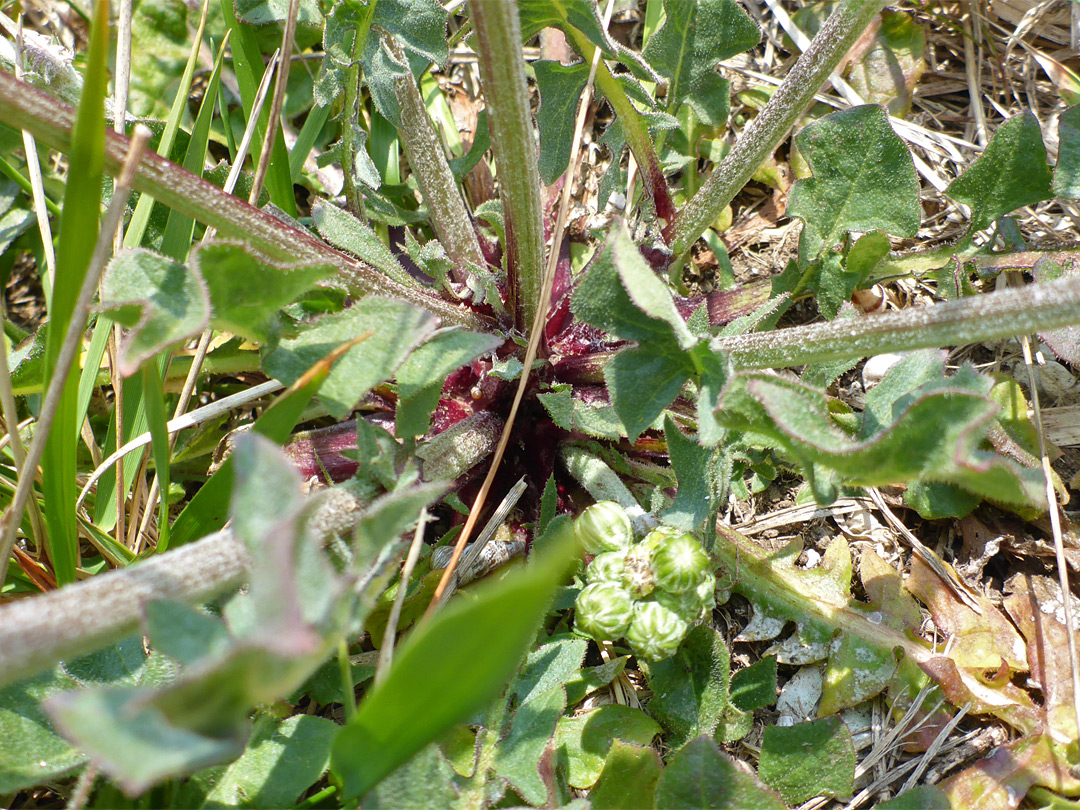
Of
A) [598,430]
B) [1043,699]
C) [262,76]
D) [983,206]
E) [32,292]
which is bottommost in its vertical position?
[1043,699]

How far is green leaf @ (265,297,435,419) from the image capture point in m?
1.70

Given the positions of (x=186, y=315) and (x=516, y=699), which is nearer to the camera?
(x=186, y=315)

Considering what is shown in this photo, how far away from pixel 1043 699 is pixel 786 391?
152 cm

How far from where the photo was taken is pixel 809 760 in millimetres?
2102

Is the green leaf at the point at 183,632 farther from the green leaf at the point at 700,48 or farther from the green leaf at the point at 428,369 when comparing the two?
the green leaf at the point at 700,48

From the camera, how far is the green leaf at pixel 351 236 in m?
2.49

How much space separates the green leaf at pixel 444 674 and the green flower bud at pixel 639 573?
31.0 inches

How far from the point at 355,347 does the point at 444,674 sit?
2.59ft

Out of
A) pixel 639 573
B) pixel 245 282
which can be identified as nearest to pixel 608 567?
pixel 639 573

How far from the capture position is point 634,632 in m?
2.07

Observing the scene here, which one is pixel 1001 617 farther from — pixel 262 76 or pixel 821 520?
pixel 262 76

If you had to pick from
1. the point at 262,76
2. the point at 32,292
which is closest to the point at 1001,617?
the point at 262,76

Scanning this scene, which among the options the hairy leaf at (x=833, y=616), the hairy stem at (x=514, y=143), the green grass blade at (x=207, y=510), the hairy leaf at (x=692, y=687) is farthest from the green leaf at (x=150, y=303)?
the hairy leaf at (x=833, y=616)

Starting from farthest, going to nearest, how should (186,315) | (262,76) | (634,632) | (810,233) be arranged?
(262,76), (810,233), (634,632), (186,315)
